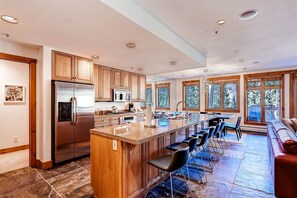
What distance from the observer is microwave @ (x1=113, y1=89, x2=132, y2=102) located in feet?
16.4

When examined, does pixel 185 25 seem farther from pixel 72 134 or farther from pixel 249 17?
pixel 72 134

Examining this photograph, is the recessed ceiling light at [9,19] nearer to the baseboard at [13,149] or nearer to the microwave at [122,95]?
the microwave at [122,95]

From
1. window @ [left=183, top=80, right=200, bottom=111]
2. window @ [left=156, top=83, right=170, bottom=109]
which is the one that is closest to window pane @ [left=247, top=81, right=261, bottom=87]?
window @ [left=183, top=80, right=200, bottom=111]

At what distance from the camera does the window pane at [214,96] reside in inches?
290

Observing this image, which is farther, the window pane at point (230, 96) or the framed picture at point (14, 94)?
the window pane at point (230, 96)

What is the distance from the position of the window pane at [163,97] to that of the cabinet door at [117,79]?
448 centimetres

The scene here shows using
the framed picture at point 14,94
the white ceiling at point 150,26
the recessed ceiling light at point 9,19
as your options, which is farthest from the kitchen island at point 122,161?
the framed picture at point 14,94

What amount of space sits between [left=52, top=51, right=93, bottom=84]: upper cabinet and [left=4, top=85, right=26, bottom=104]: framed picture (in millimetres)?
1836

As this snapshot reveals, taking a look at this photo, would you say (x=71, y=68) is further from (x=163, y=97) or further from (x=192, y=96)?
(x=163, y=97)

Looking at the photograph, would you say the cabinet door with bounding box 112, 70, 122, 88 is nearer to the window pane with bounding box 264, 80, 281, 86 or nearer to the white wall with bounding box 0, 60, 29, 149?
the white wall with bounding box 0, 60, 29, 149

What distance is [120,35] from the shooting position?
253 centimetres

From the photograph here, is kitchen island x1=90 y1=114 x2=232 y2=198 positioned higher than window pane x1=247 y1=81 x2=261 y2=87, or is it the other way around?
window pane x1=247 y1=81 x2=261 y2=87

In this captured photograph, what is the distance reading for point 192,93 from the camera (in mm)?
8242

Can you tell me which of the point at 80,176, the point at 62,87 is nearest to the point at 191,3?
the point at 62,87
